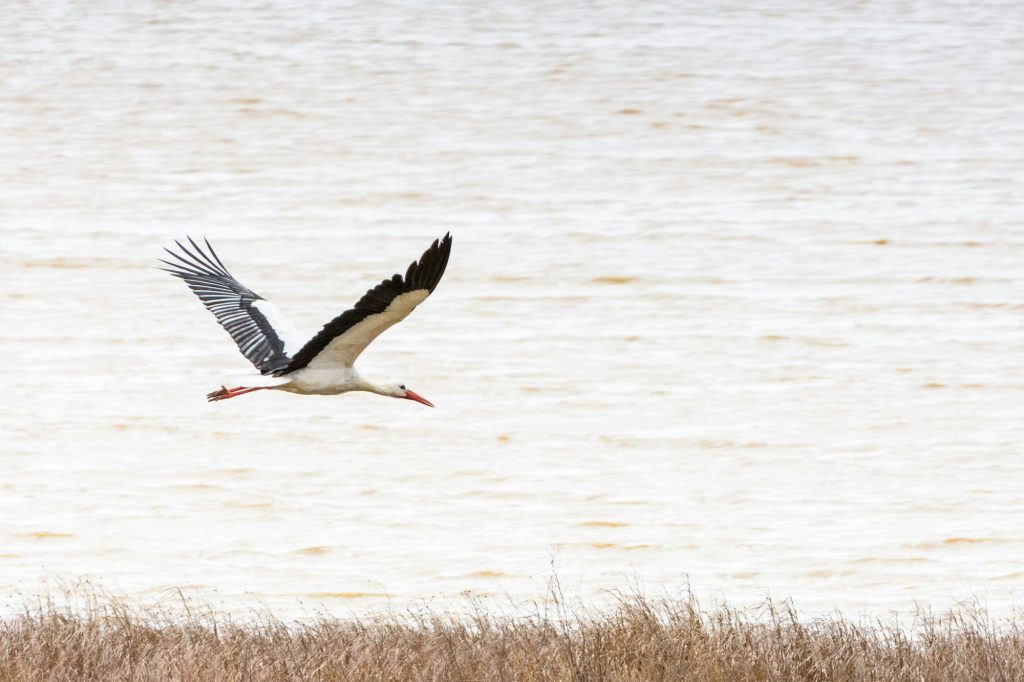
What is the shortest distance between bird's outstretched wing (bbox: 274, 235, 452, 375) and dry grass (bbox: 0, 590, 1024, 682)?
5.38 ft

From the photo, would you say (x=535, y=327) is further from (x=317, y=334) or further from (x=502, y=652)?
(x=502, y=652)

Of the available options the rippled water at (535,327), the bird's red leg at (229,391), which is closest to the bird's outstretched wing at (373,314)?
the bird's red leg at (229,391)

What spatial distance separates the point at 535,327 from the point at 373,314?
595 inches

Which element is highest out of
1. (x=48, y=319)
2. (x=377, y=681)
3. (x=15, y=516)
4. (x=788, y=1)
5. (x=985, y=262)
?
(x=377, y=681)

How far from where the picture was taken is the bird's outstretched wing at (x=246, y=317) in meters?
12.0

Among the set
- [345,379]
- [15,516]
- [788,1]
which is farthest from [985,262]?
[788,1]

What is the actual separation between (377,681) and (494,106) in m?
37.6

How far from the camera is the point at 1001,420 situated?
2105cm

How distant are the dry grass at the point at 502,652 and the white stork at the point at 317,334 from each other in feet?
5.41

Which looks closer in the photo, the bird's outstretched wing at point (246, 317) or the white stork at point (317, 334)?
the white stork at point (317, 334)

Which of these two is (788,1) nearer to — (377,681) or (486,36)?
A: (486,36)

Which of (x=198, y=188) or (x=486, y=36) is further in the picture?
(x=486, y=36)

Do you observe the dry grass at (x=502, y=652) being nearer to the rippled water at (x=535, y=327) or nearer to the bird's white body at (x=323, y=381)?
the rippled water at (x=535, y=327)

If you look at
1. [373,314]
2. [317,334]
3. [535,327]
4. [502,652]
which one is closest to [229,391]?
[317,334]
